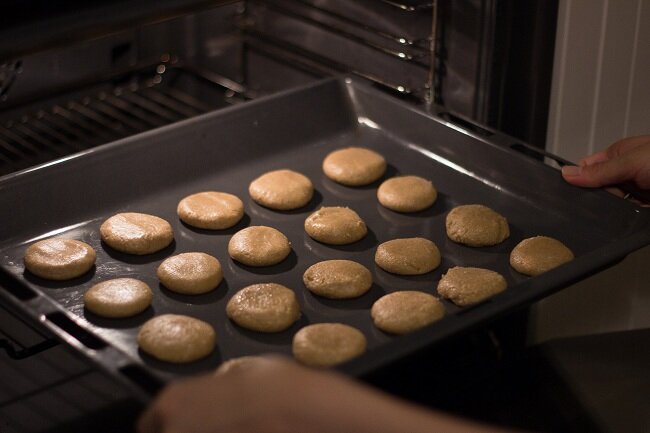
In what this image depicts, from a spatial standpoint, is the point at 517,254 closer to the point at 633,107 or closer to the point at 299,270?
the point at 299,270

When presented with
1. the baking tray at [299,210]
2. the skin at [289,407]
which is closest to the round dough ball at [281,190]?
the baking tray at [299,210]

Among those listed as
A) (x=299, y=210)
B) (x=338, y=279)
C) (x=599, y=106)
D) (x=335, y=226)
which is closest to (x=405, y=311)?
(x=338, y=279)

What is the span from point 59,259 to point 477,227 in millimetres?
618

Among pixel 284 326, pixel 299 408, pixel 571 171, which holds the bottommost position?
pixel 284 326

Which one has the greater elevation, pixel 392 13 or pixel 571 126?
pixel 392 13

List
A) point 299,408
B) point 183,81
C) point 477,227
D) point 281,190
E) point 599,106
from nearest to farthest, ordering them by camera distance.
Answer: point 299,408 → point 477,227 → point 281,190 → point 599,106 → point 183,81

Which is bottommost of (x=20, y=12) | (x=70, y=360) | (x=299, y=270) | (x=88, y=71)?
(x=70, y=360)

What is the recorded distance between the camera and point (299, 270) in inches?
58.7

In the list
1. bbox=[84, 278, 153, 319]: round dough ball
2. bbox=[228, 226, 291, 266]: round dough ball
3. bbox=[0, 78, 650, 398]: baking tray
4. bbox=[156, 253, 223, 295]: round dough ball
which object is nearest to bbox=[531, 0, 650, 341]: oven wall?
bbox=[0, 78, 650, 398]: baking tray

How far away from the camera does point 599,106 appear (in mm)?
1807

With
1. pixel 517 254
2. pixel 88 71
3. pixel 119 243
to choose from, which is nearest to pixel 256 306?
pixel 119 243

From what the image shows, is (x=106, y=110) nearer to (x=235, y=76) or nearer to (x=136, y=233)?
(x=235, y=76)

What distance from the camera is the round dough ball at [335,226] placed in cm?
153

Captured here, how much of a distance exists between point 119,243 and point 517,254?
0.59 metres
